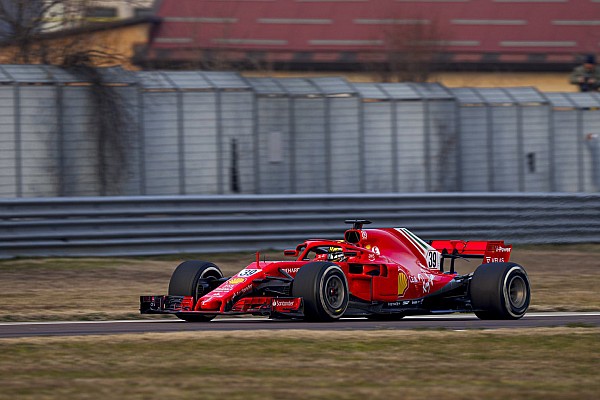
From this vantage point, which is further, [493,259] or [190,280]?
[493,259]

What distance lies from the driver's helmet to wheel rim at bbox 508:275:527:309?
2064mm

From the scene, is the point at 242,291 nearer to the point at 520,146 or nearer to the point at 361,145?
the point at 361,145

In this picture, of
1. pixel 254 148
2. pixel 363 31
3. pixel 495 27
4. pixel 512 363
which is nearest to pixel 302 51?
pixel 363 31

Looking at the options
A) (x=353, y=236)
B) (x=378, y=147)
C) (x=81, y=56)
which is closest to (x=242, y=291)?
(x=353, y=236)

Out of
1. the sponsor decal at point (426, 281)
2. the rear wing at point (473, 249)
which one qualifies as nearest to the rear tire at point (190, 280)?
the sponsor decal at point (426, 281)

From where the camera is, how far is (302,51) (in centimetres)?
4472

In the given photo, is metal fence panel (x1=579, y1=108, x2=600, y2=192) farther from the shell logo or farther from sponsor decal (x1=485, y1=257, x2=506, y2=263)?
the shell logo

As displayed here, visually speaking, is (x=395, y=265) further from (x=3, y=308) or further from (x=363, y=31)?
(x=363, y=31)

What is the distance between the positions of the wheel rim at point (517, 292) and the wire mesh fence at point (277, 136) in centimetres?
922

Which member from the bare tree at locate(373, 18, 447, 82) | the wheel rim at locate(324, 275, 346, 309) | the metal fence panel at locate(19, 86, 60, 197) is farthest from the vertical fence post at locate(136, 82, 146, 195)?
the bare tree at locate(373, 18, 447, 82)

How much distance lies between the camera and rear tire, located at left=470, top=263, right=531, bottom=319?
46.6ft

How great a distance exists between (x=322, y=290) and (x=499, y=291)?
247 centimetres

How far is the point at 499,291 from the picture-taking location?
14.2 meters

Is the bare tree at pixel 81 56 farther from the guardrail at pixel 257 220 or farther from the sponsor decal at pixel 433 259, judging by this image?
the sponsor decal at pixel 433 259
